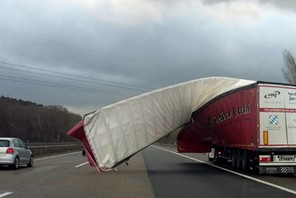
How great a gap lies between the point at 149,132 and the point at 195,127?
3.89 meters

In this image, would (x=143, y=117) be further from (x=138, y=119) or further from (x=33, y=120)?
(x=33, y=120)

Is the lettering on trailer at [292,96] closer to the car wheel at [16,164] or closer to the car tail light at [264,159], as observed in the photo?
the car tail light at [264,159]

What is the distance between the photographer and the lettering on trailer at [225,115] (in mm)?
18984

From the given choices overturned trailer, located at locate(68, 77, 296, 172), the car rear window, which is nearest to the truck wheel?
overturned trailer, located at locate(68, 77, 296, 172)

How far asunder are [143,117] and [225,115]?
3649mm

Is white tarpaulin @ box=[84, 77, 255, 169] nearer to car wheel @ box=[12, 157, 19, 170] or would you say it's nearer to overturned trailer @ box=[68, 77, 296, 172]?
overturned trailer @ box=[68, 77, 296, 172]

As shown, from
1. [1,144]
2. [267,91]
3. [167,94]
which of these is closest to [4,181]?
[1,144]

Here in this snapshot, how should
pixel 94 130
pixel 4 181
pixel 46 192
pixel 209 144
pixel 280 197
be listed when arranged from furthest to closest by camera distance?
pixel 209 144 < pixel 94 130 < pixel 4 181 < pixel 46 192 < pixel 280 197

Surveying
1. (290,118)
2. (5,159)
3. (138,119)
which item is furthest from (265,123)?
(5,159)

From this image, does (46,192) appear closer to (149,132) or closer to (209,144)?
(149,132)

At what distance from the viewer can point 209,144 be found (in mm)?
27297

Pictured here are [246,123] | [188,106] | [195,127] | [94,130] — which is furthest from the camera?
[195,127]

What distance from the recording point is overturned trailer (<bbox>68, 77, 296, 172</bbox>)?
62.8 ft

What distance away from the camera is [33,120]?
4459 inches
